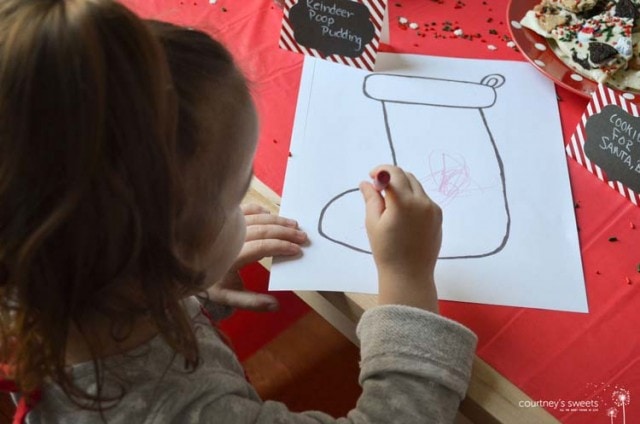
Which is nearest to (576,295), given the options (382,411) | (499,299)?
(499,299)

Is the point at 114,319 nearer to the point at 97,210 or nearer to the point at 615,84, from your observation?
the point at 97,210

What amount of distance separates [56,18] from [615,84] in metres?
0.71

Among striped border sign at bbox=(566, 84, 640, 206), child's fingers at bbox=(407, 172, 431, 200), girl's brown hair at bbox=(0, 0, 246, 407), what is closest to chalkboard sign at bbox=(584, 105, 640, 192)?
striped border sign at bbox=(566, 84, 640, 206)

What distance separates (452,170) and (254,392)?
1.12 feet

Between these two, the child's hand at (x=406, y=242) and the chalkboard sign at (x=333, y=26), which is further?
the chalkboard sign at (x=333, y=26)

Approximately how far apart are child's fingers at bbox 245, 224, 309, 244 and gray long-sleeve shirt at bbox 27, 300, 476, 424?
0.11 metres

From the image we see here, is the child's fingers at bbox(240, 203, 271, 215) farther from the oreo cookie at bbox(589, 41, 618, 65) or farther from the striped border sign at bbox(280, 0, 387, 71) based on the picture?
the oreo cookie at bbox(589, 41, 618, 65)

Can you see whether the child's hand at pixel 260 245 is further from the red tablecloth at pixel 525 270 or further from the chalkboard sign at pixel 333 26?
the chalkboard sign at pixel 333 26

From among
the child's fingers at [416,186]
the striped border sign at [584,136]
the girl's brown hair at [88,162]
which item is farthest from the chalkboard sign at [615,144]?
the girl's brown hair at [88,162]

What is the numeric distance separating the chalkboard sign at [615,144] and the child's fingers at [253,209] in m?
0.39

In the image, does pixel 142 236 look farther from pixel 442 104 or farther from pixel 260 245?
pixel 442 104

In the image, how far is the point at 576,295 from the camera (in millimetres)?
661

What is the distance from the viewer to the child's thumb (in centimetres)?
69

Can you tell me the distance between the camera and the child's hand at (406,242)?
642 mm
